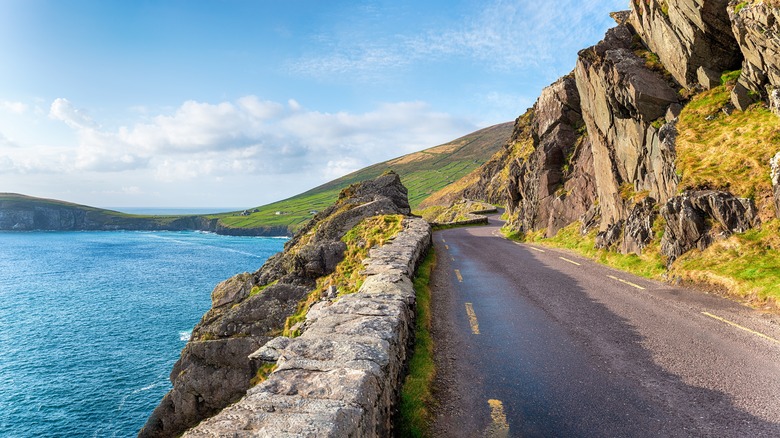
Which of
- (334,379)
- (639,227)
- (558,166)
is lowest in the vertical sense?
(334,379)

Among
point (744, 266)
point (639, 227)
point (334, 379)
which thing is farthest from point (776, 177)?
point (334, 379)

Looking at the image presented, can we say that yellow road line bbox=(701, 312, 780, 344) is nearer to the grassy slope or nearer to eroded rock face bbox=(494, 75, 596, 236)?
the grassy slope

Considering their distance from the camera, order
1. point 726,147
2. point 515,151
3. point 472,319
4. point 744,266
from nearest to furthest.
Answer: point 472,319, point 744,266, point 726,147, point 515,151

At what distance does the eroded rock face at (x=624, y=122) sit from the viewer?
22688 mm

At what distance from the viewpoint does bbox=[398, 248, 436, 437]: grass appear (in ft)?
19.9

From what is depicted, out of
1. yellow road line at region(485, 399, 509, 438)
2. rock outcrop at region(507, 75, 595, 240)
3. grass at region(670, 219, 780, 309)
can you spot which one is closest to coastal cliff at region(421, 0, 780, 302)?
→ rock outcrop at region(507, 75, 595, 240)

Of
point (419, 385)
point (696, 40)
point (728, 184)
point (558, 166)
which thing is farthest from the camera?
point (558, 166)

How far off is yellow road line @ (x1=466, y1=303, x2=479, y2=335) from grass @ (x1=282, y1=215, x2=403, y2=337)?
460 centimetres

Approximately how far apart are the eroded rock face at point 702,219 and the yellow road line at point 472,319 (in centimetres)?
1171

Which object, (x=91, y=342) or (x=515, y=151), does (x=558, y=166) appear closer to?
(x=515, y=151)

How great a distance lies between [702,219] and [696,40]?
11.4 metres

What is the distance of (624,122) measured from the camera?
1048 inches

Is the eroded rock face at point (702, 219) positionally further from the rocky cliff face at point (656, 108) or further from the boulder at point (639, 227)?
the boulder at point (639, 227)

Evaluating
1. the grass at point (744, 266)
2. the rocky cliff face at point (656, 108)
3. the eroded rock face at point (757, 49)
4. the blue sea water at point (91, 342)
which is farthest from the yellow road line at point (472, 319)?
the blue sea water at point (91, 342)
